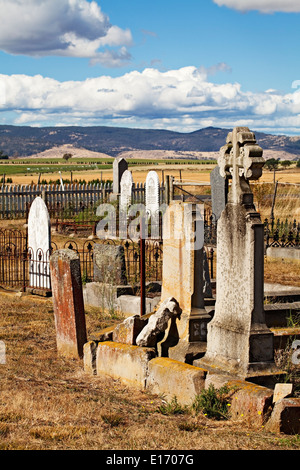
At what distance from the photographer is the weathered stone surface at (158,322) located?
718 cm

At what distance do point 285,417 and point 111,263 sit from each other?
19.8 ft

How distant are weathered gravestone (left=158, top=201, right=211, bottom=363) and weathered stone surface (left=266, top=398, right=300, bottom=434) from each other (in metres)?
1.66

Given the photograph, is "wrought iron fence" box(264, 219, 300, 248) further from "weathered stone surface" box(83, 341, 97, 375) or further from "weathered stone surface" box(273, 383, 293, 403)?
"weathered stone surface" box(273, 383, 293, 403)

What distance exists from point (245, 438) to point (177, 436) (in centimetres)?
54

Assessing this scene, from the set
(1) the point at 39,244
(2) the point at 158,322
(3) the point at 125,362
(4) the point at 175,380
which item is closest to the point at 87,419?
(4) the point at 175,380

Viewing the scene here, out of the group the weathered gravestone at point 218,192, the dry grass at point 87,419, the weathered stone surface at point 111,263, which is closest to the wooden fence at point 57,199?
the weathered gravestone at point 218,192

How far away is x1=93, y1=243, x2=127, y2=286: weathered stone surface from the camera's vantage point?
36.1ft

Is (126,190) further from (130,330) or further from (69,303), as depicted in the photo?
(130,330)

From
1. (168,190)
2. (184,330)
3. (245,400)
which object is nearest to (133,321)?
(184,330)

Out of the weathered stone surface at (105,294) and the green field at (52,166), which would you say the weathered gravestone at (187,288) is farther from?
the green field at (52,166)

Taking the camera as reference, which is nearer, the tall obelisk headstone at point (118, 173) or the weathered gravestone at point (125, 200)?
the weathered gravestone at point (125, 200)

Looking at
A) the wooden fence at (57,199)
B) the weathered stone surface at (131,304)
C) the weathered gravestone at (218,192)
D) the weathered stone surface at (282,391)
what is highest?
the weathered gravestone at (218,192)

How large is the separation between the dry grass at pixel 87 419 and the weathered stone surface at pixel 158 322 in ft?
1.82

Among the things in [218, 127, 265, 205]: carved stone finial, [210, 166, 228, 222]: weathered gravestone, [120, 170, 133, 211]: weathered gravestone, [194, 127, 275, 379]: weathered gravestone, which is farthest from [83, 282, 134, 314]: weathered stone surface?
[120, 170, 133, 211]: weathered gravestone
